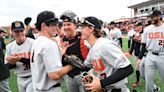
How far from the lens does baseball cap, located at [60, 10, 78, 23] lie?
5027mm

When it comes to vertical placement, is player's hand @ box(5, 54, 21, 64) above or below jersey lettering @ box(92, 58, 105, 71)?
below

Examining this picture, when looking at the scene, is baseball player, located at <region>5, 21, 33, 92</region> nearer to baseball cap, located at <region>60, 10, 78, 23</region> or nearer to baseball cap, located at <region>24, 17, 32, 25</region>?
baseball cap, located at <region>60, 10, 78, 23</region>

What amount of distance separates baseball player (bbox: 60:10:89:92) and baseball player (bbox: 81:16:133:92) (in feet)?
3.23

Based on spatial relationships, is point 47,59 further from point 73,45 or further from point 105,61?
point 73,45

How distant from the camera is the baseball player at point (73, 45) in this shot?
4.97m

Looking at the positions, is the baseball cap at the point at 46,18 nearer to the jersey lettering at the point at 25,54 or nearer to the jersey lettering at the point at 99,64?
the jersey lettering at the point at 99,64

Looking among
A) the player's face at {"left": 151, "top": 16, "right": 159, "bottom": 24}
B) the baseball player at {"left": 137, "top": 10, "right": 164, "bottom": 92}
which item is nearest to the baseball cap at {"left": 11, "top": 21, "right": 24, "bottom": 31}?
the baseball player at {"left": 137, "top": 10, "right": 164, "bottom": 92}

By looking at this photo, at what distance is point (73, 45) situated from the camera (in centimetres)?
505

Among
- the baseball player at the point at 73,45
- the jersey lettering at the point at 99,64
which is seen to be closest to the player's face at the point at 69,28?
the baseball player at the point at 73,45

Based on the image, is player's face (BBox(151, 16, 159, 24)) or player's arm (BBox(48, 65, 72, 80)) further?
player's face (BBox(151, 16, 159, 24))

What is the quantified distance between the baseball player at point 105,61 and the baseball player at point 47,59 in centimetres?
40

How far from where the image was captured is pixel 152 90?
676 cm

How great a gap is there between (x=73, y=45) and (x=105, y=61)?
1516mm

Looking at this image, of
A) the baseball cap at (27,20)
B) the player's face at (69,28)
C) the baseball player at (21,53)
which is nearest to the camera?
the player's face at (69,28)
